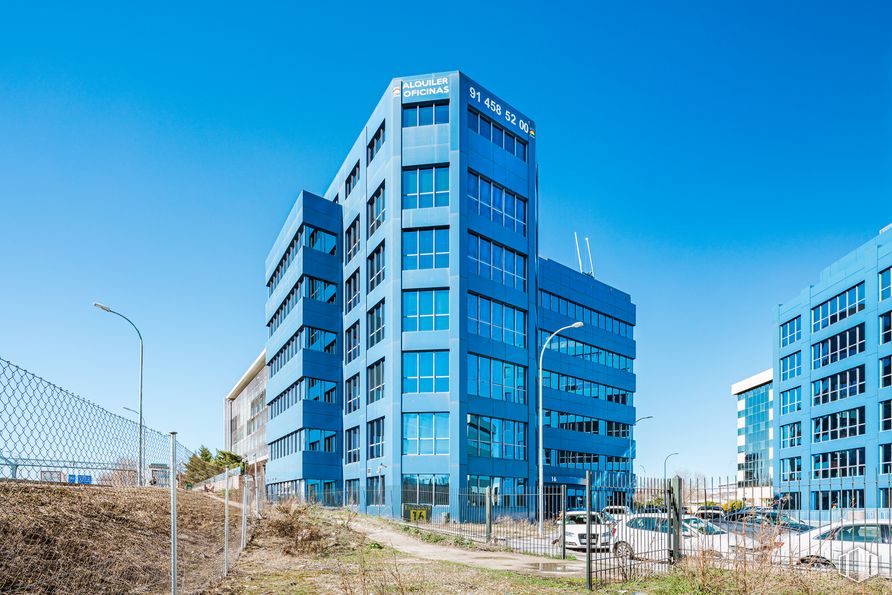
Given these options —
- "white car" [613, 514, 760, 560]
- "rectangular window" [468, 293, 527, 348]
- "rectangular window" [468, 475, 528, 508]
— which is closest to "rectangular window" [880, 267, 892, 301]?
"rectangular window" [468, 293, 527, 348]

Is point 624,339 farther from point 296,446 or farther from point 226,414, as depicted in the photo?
point 226,414

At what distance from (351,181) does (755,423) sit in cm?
7540

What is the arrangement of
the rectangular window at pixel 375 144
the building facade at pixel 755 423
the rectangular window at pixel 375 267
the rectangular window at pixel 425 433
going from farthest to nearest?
1. the building facade at pixel 755 423
2. the rectangular window at pixel 375 144
3. the rectangular window at pixel 375 267
4. the rectangular window at pixel 425 433

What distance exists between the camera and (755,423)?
365 ft

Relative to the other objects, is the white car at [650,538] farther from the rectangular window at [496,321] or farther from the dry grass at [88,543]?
the rectangular window at [496,321]

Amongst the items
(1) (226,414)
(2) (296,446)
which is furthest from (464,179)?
(1) (226,414)

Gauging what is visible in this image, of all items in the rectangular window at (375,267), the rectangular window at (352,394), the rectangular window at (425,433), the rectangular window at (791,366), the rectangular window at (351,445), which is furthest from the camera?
the rectangular window at (791,366)

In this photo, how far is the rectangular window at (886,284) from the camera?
56062 mm

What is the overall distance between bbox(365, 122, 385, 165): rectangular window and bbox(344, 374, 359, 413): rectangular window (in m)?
14.4

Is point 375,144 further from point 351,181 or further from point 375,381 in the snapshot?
point 375,381

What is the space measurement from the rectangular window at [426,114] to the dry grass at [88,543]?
1420 inches

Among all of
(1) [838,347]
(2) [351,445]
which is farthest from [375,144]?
(1) [838,347]

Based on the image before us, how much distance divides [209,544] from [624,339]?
61430 mm
